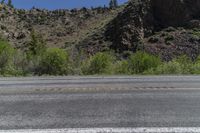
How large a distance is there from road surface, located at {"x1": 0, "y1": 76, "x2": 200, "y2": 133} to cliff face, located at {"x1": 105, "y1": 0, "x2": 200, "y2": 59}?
158 feet

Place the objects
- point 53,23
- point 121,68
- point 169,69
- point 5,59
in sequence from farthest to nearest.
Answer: point 53,23 → point 121,68 → point 5,59 → point 169,69

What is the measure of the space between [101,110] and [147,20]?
57.2m

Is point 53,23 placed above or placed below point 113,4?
below

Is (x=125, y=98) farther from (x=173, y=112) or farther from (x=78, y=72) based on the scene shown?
(x=78, y=72)

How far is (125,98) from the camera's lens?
8.46 metres

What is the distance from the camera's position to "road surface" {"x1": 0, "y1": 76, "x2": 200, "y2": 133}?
19.2 feet

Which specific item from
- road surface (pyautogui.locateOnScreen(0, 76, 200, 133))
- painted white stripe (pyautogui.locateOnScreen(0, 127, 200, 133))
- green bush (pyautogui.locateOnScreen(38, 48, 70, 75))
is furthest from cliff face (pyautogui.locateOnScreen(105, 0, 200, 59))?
painted white stripe (pyautogui.locateOnScreen(0, 127, 200, 133))

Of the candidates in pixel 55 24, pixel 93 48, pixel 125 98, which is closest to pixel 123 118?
pixel 125 98

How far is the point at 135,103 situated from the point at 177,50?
46.5 m

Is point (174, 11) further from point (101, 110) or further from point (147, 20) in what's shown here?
point (101, 110)

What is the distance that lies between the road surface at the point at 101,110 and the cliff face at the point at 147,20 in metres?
48.3

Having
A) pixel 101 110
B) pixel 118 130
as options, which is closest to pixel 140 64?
pixel 101 110

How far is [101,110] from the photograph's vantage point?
23.2ft

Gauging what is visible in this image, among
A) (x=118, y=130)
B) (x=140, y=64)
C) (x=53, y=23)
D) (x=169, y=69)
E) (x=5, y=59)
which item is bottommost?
(x=169, y=69)
